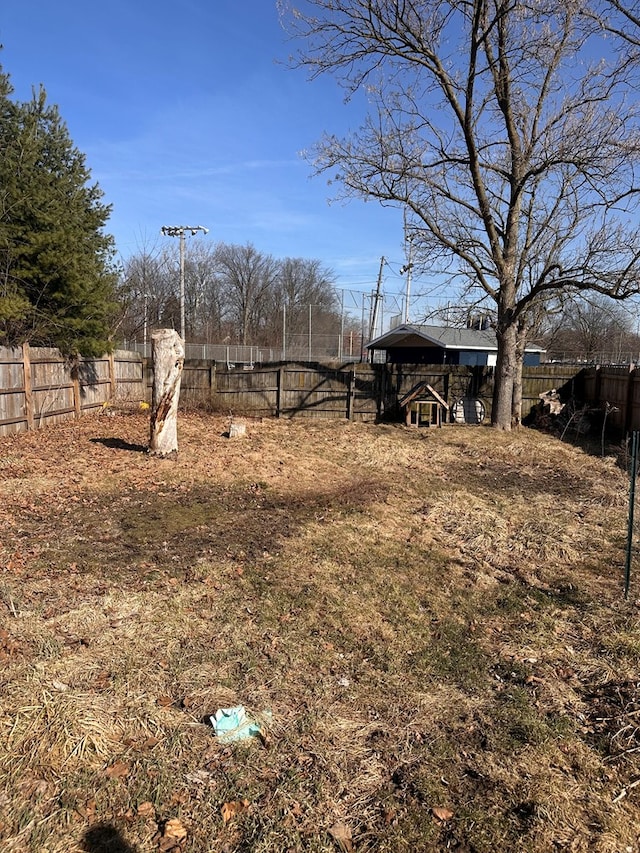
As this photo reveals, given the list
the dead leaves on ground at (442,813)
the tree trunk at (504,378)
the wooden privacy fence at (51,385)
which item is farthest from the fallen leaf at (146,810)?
the tree trunk at (504,378)

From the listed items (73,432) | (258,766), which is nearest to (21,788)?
(258,766)

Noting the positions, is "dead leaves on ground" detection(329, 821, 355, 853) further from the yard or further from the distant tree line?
the distant tree line

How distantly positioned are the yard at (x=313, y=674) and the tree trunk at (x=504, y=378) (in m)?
7.27

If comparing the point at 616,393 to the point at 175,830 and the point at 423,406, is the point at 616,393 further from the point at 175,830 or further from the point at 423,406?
the point at 175,830

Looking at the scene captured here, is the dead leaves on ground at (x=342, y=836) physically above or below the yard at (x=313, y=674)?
below

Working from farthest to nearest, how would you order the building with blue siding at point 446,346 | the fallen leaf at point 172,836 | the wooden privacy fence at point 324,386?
1. the building with blue siding at point 446,346
2. the wooden privacy fence at point 324,386
3. the fallen leaf at point 172,836

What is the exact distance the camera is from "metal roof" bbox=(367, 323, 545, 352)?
2469 centimetres

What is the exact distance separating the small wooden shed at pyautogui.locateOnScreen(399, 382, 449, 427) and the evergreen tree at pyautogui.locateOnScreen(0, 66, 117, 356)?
781 cm

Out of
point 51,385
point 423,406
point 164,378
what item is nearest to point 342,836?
point 164,378

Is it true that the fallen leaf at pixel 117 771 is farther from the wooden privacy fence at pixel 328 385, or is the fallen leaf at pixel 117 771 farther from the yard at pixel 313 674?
the wooden privacy fence at pixel 328 385

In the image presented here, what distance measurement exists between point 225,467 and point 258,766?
6.01m

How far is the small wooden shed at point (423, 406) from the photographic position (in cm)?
1400

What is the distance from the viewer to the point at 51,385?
437 inches

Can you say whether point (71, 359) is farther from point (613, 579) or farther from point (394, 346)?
point (394, 346)
